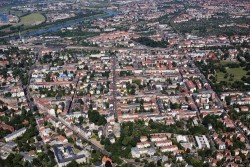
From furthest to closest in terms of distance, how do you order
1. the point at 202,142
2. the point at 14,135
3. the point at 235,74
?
the point at 235,74 < the point at 14,135 < the point at 202,142

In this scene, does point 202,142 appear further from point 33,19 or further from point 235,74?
point 33,19

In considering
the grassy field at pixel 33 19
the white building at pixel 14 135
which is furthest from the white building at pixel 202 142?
the grassy field at pixel 33 19

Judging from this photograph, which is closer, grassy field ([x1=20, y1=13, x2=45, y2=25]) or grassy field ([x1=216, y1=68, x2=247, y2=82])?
grassy field ([x1=216, y1=68, x2=247, y2=82])

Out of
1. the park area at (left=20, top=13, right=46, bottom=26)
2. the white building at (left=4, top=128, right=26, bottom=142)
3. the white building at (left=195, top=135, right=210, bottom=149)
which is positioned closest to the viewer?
the white building at (left=195, top=135, right=210, bottom=149)

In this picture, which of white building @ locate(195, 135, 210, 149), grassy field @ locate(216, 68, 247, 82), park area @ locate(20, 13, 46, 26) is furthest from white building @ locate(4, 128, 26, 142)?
park area @ locate(20, 13, 46, 26)

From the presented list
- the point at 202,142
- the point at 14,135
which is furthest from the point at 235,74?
the point at 14,135

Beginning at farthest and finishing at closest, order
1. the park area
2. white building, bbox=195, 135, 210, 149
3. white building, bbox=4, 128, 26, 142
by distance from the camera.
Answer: the park area < white building, bbox=4, 128, 26, 142 < white building, bbox=195, 135, 210, 149

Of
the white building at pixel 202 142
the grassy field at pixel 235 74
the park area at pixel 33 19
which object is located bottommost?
the grassy field at pixel 235 74

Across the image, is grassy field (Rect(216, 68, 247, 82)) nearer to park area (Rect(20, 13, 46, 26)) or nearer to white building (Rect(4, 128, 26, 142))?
white building (Rect(4, 128, 26, 142))

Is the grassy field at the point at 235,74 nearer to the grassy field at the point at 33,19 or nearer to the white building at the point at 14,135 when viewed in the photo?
the white building at the point at 14,135
